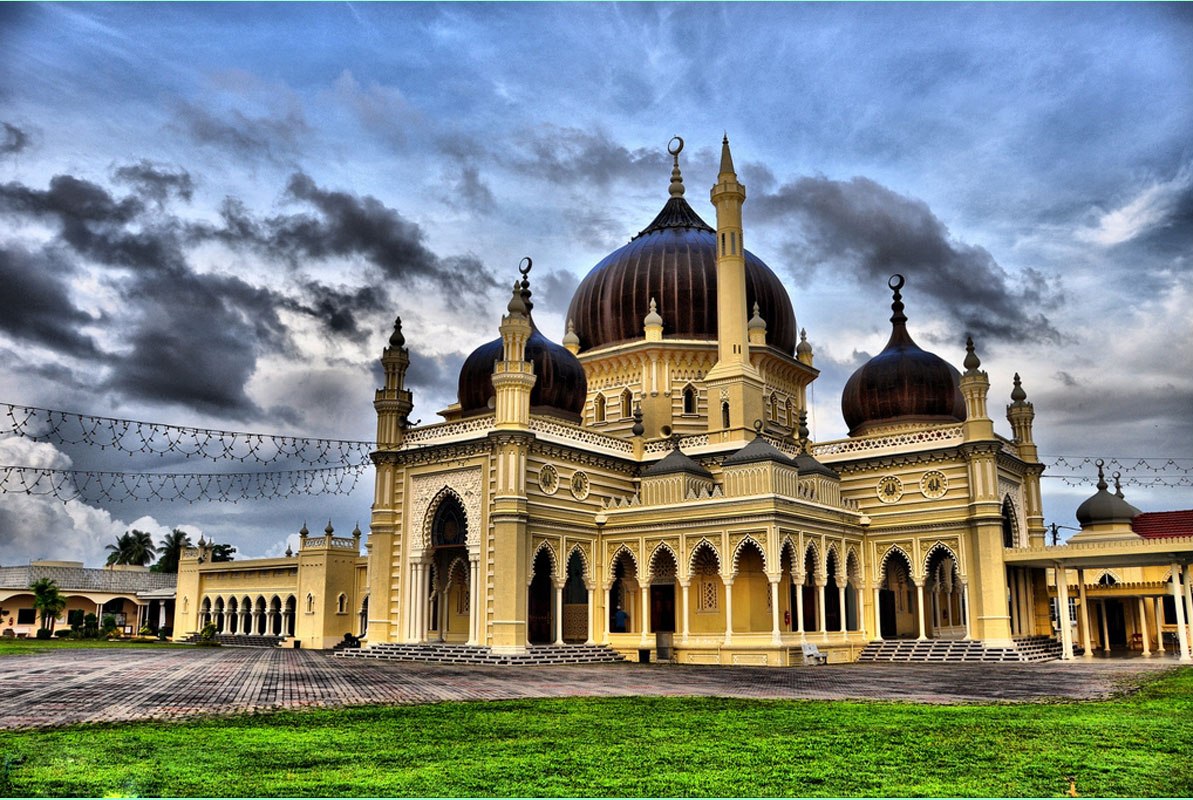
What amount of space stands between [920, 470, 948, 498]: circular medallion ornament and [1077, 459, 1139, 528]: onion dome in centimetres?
816

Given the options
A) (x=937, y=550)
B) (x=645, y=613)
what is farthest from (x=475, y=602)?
(x=937, y=550)

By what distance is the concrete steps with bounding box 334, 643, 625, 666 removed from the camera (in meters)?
29.0

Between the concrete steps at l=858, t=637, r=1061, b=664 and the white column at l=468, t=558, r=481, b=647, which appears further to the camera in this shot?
the white column at l=468, t=558, r=481, b=647

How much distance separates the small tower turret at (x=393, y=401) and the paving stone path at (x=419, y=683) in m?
9.55

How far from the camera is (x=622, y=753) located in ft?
29.6

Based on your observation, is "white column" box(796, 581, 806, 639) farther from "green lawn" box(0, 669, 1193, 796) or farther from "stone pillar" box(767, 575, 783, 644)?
"green lawn" box(0, 669, 1193, 796)

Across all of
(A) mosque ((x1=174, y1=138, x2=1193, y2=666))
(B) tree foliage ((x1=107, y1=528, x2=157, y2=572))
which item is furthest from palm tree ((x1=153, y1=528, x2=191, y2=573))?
(A) mosque ((x1=174, y1=138, x2=1193, y2=666))

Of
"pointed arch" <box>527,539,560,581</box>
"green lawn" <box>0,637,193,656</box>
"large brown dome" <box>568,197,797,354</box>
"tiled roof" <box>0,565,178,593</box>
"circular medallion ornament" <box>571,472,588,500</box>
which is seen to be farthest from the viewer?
"tiled roof" <box>0,565,178,593</box>

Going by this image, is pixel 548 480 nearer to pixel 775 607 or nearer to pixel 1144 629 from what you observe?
pixel 775 607

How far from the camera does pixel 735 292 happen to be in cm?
3662

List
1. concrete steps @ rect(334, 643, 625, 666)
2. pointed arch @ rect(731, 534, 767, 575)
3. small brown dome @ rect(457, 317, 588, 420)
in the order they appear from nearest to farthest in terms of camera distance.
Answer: concrete steps @ rect(334, 643, 625, 666)
pointed arch @ rect(731, 534, 767, 575)
small brown dome @ rect(457, 317, 588, 420)

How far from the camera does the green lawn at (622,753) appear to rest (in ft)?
24.3

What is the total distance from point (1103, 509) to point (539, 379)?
21.1 m

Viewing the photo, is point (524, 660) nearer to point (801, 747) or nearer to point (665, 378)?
point (665, 378)
